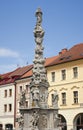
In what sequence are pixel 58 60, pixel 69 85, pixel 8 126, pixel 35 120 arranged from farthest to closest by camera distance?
pixel 8 126 → pixel 58 60 → pixel 69 85 → pixel 35 120

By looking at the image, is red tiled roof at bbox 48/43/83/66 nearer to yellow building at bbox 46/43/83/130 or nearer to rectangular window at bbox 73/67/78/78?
yellow building at bbox 46/43/83/130

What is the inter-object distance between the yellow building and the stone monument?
14.9m

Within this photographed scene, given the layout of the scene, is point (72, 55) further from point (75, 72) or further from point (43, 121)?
point (43, 121)

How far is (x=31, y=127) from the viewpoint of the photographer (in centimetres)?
2306

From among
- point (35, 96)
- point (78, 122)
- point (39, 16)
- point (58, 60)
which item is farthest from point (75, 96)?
point (35, 96)

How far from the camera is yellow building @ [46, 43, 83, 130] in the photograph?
129 feet

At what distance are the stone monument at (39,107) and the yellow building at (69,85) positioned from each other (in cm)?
1490

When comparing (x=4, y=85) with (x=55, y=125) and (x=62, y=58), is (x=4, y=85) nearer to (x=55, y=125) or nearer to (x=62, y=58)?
(x=62, y=58)

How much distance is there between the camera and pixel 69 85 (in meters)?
40.8

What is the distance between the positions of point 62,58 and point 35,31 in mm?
19084

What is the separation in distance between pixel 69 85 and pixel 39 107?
59.6 ft

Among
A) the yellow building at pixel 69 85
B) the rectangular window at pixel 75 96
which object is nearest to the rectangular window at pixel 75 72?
the yellow building at pixel 69 85

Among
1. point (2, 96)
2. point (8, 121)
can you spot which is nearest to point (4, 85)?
point (2, 96)

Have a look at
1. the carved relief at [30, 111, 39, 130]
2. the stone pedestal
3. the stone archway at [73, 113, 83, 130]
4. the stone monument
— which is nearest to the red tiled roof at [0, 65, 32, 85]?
the stone archway at [73, 113, 83, 130]
